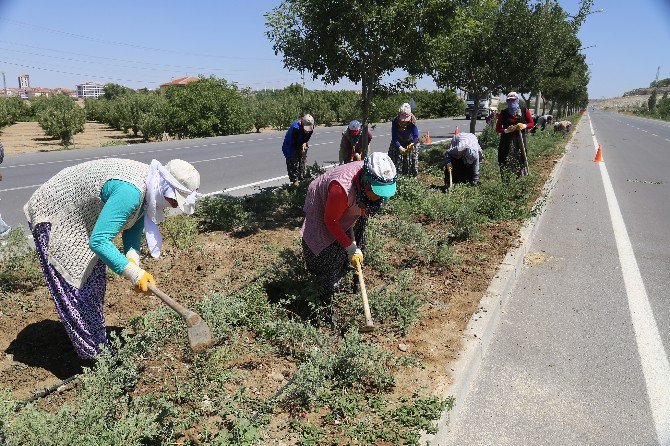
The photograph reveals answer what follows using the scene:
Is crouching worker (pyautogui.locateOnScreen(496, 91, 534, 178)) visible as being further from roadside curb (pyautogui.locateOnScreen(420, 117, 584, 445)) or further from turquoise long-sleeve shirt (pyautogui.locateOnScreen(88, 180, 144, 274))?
turquoise long-sleeve shirt (pyautogui.locateOnScreen(88, 180, 144, 274))

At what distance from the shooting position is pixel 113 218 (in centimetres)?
265

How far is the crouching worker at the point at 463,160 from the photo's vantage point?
824cm

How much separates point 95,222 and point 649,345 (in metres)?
4.06

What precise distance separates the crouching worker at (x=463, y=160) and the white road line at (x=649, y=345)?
9.04 feet

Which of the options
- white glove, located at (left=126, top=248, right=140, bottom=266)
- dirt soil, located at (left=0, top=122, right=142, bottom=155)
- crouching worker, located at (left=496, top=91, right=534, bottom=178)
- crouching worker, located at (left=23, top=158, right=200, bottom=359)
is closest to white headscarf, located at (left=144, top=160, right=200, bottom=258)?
crouching worker, located at (left=23, top=158, right=200, bottom=359)

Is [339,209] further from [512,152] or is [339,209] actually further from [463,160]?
[512,152]

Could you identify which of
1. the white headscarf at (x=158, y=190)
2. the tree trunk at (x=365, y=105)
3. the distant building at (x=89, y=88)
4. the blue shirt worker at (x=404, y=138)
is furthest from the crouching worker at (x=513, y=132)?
the distant building at (x=89, y=88)

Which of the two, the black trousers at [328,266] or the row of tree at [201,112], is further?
the row of tree at [201,112]

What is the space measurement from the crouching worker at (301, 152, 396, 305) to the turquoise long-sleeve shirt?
4.19 feet

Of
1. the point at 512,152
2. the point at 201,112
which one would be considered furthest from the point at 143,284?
the point at 201,112

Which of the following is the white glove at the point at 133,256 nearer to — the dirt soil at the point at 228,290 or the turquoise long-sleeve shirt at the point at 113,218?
the turquoise long-sleeve shirt at the point at 113,218

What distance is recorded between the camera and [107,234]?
104 inches

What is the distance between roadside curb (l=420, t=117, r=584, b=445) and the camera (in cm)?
283

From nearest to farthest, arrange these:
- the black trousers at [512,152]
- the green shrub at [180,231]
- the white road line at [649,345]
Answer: the white road line at [649,345]
the green shrub at [180,231]
the black trousers at [512,152]
